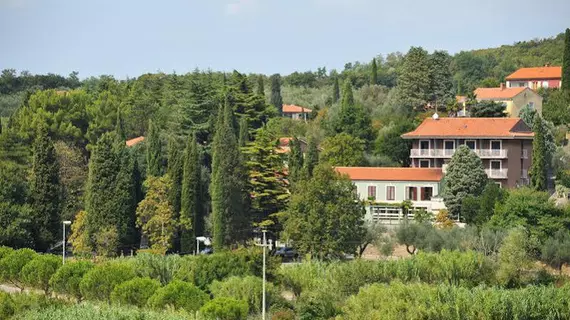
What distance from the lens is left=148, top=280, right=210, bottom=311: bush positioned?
3856 centimetres

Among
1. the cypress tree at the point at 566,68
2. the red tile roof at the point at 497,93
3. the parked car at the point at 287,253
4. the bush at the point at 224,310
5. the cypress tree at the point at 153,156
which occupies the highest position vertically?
the cypress tree at the point at 566,68

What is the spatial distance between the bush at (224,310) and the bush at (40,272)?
37.1ft

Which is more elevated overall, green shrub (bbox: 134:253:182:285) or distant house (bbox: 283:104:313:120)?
distant house (bbox: 283:104:313:120)

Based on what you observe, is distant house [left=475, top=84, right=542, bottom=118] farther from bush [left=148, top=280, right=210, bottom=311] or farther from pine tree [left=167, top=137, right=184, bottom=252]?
bush [left=148, top=280, right=210, bottom=311]

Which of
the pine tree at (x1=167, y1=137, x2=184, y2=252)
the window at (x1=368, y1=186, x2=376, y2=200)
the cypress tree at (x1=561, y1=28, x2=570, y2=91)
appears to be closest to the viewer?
the pine tree at (x1=167, y1=137, x2=184, y2=252)

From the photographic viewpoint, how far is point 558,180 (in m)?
60.2

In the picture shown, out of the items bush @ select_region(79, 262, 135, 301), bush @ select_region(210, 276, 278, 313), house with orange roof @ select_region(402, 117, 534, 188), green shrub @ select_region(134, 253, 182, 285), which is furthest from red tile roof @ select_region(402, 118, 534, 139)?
bush @ select_region(79, 262, 135, 301)

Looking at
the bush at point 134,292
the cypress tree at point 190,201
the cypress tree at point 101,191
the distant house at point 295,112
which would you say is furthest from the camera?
the distant house at point 295,112

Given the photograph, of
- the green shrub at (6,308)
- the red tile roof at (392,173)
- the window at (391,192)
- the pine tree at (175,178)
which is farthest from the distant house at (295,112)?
the green shrub at (6,308)

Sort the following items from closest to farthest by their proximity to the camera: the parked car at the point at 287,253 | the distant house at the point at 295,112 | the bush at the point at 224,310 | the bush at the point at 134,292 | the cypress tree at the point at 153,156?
the bush at the point at 224,310, the bush at the point at 134,292, the parked car at the point at 287,253, the cypress tree at the point at 153,156, the distant house at the point at 295,112

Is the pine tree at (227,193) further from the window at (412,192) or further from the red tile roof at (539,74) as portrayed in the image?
the red tile roof at (539,74)

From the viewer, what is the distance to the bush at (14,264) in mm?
47000

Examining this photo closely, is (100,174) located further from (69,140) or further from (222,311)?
(222,311)

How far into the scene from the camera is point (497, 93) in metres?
82.1
